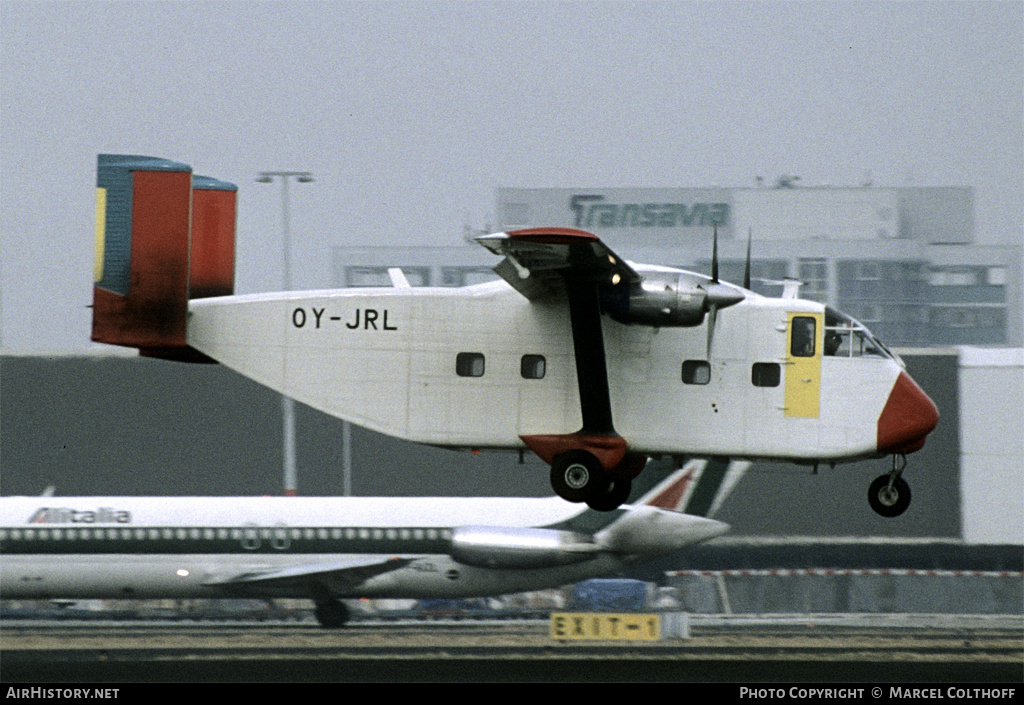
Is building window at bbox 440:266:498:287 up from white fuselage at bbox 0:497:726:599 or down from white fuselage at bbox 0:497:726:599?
up

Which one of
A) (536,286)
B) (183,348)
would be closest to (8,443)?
(183,348)

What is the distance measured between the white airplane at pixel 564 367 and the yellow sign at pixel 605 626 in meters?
12.8

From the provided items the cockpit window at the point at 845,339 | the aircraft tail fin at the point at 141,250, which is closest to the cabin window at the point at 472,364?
the aircraft tail fin at the point at 141,250

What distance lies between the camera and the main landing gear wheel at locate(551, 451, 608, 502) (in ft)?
59.4

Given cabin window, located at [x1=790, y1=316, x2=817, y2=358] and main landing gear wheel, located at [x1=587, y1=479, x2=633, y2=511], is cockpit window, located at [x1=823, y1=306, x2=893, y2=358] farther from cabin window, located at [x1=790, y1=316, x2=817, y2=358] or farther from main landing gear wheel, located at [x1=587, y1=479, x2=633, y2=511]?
main landing gear wheel, located at [x1=587, y1=479, x2=633, y2=511]

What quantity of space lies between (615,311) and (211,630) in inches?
751

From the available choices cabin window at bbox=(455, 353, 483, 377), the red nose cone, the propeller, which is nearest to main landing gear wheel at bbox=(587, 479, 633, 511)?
the propeller

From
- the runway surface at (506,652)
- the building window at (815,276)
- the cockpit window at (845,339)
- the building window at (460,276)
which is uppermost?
the building window at (815,276)

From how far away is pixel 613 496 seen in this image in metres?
19.0

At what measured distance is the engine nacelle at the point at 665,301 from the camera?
57.5 ft

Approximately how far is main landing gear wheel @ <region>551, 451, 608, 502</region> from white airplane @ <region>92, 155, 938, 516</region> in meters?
0.02

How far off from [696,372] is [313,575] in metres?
14.9

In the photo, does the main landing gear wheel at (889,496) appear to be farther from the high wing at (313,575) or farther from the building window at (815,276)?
the building window at (815,276)

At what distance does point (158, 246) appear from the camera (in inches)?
728
